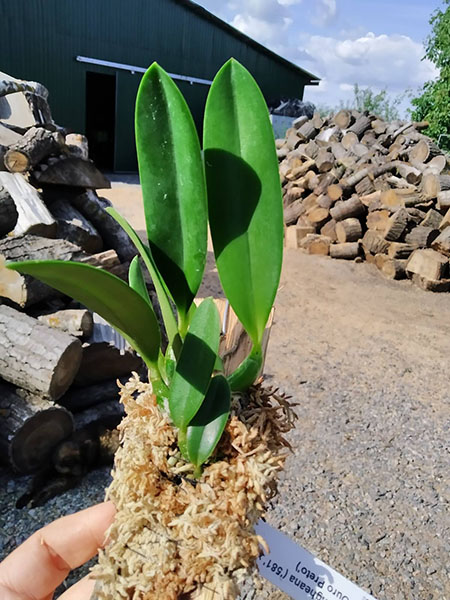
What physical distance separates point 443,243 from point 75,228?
13.6 ft

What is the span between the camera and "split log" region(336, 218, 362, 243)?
6172mm

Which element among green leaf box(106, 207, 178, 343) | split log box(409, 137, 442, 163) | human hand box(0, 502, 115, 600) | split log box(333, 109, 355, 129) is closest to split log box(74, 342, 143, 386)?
human hand box(0, 502, 115, 600)

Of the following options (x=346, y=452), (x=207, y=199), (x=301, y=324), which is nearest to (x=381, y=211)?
(x=301, y=324)

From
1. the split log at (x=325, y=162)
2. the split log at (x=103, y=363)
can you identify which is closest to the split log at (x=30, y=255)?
the split log at (x=103, y=363)

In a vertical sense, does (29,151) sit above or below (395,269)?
above

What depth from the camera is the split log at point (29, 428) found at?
208 centimetres

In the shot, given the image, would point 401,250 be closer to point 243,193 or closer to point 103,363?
point 103,363

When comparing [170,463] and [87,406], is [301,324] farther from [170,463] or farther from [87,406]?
[170,463]

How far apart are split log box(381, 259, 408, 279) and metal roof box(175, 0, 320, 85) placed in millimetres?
9222

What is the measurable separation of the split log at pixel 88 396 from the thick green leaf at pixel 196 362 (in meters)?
1.84

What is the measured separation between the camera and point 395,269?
5.62m

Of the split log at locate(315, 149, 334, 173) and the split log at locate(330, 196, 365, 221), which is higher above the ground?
the split log at locate(315, 149, 334, 173)

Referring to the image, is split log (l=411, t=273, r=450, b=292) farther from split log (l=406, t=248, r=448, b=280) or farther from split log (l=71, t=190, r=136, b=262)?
split log (l=71, t=190, r=136, b=262)

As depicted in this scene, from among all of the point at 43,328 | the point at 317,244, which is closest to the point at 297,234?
the point at 317,244
